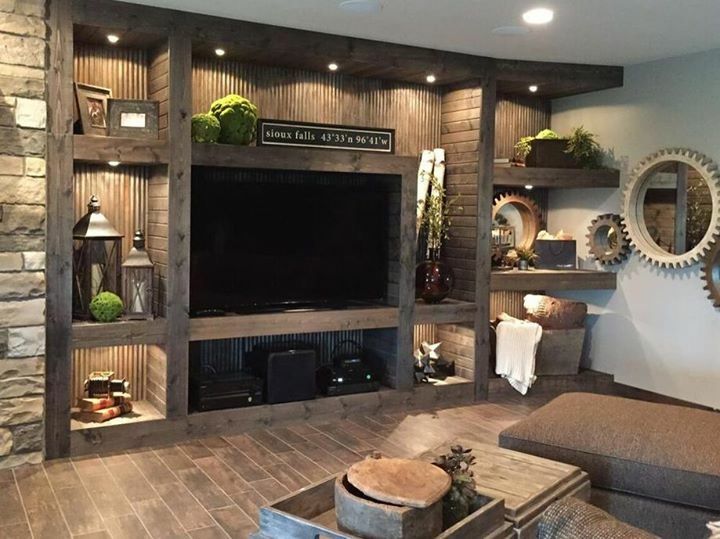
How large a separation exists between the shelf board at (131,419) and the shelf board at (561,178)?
2.88m

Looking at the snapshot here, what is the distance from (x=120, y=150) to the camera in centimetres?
409

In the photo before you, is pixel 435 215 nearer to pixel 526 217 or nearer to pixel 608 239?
pixel 526 217

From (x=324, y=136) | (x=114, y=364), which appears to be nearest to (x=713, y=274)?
(x=324, y=136)

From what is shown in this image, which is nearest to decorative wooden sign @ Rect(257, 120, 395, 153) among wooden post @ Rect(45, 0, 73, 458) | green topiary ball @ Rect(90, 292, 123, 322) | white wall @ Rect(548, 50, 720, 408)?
wooden post @ Rect(45, 0, 73, 458)

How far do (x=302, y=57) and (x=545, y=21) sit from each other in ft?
4.85

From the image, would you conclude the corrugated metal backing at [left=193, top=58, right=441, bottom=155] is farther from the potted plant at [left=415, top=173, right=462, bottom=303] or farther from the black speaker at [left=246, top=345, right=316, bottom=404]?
the black speaker at [left=246, top=345, right=316, bottom=404]

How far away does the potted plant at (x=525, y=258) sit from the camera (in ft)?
19.2

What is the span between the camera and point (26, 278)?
385cm

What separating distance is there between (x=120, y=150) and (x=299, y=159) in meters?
1.06

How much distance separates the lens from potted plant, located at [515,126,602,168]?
18.7 feet

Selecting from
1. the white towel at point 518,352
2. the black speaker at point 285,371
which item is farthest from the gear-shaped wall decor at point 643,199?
the black speaker at point 285,371

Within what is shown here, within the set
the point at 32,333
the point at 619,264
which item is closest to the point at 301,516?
the point at 32,333

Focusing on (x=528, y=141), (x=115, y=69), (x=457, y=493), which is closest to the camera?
(x=457, y=493)

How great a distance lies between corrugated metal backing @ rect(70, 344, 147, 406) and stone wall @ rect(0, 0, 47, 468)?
579 mm
